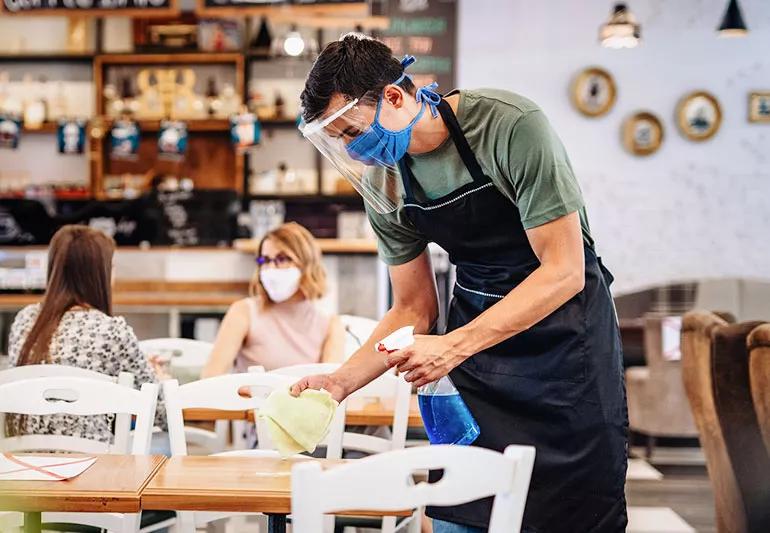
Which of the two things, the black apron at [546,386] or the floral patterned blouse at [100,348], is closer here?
the black apron at [546,386]

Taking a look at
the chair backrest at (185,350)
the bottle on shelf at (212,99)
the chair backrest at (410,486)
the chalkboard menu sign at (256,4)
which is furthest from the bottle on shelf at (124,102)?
the chair backrest at (410,486)

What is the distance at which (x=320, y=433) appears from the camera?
7.71ft

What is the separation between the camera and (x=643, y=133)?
9047mm

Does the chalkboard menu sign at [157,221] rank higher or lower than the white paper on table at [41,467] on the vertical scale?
higher

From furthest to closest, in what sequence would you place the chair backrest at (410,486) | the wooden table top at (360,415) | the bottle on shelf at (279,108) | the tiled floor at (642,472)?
1. the bottle on shelf at (279,108)
2. the tiled floor at (642,472)
3. the wooden table top at (360,415)
4. the chair backrest at (410,486)

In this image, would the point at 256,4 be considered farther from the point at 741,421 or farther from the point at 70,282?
the point at 741,421

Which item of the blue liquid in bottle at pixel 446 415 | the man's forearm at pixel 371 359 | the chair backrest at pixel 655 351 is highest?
the man's forearm at pixel 371 359

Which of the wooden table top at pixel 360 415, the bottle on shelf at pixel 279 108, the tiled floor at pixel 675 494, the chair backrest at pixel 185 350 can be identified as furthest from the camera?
the bottle on shelf at pixel 279 108

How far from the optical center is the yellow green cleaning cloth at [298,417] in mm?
2326

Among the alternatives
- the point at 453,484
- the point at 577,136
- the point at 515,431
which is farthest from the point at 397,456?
the point at 577,136

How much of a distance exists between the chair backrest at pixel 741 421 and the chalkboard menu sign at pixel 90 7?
4400 millimetres

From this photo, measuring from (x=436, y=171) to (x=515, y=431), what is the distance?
0.58 m

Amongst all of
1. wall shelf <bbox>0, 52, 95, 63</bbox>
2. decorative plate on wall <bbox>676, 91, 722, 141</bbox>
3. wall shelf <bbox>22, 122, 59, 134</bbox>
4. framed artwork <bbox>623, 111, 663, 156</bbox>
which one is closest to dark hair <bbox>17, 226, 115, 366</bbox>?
wall shelf <bbox>22, 122, 59, 134</bbox>

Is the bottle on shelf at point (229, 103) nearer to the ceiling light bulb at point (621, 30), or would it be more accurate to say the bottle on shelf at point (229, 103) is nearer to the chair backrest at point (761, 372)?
the ceiling light bulb at point (621, 30)
